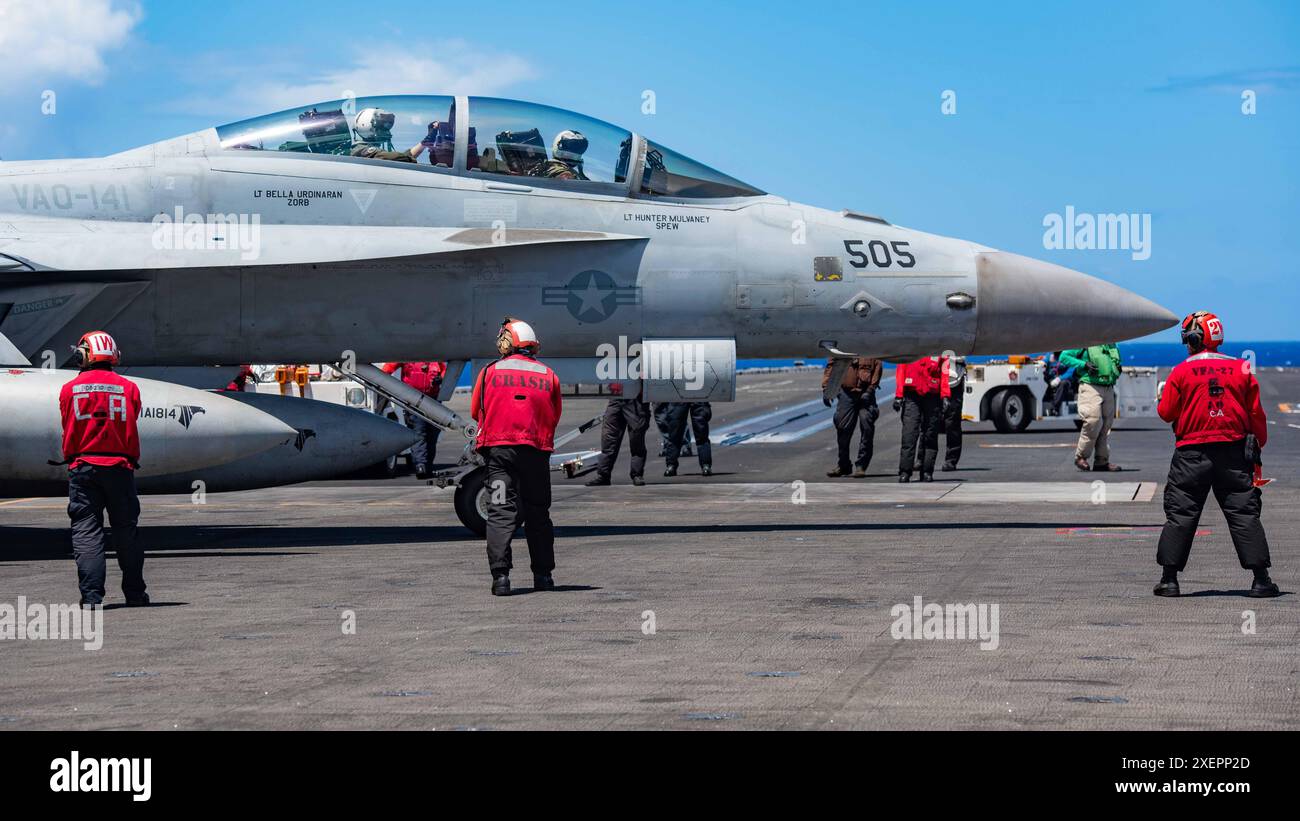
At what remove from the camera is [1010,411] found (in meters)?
31.6

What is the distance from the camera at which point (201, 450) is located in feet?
40.1

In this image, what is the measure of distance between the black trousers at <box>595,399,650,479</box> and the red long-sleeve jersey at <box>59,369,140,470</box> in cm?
1096

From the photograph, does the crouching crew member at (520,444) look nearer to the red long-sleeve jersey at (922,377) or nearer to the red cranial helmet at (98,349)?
the red cranial helmet at (98,349)

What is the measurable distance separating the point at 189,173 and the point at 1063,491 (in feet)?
35.8

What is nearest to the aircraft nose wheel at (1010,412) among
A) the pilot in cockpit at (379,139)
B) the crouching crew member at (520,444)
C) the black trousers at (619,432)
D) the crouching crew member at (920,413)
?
the crouching crew member at (920,413)

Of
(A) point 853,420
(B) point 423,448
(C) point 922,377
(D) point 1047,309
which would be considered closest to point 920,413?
(C) point 922,377

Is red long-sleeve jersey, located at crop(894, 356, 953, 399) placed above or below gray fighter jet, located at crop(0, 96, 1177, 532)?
below

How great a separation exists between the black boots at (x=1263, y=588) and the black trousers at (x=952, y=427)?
1295 cm

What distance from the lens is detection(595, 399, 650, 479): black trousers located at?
2081cm

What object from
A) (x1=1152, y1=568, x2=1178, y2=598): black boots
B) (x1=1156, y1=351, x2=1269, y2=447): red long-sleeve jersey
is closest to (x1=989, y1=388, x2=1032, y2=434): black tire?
(x1=1156, y1=351, x2=1269, y2=447): red long-sleeve jersey

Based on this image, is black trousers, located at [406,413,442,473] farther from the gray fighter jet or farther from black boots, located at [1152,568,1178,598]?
black boots, located at [1152,568,1178,598]
